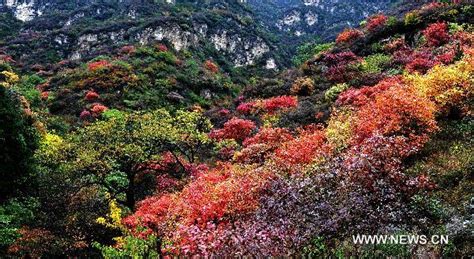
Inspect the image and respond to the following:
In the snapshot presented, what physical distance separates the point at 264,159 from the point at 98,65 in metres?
42.4

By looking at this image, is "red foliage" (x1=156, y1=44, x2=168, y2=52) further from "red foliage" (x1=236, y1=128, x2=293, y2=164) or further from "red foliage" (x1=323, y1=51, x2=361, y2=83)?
"red foliage" (x1=236, y1=128, x2=293, y2=164)

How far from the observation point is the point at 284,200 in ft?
43.5

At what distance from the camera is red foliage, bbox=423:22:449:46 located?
36.9 metres

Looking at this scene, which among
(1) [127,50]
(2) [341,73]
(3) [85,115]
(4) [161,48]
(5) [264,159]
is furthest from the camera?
(4) [161,48]

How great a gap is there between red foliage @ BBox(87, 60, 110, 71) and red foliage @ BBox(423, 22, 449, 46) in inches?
1570

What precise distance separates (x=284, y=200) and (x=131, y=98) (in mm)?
41225

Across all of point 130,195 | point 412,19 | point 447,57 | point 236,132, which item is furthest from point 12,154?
point 412,19

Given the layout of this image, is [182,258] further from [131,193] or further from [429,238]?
[131,193]

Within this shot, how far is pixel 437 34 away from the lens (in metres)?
37.8

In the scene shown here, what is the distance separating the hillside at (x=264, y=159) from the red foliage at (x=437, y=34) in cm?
15

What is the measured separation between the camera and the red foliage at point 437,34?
121 ft

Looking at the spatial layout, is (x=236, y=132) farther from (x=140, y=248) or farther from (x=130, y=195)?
(x=140, y=248)

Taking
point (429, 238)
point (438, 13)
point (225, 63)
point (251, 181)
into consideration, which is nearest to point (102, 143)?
point (251, 181)

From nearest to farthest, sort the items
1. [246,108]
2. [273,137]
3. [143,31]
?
[273,137], [246,108], [143,31]
